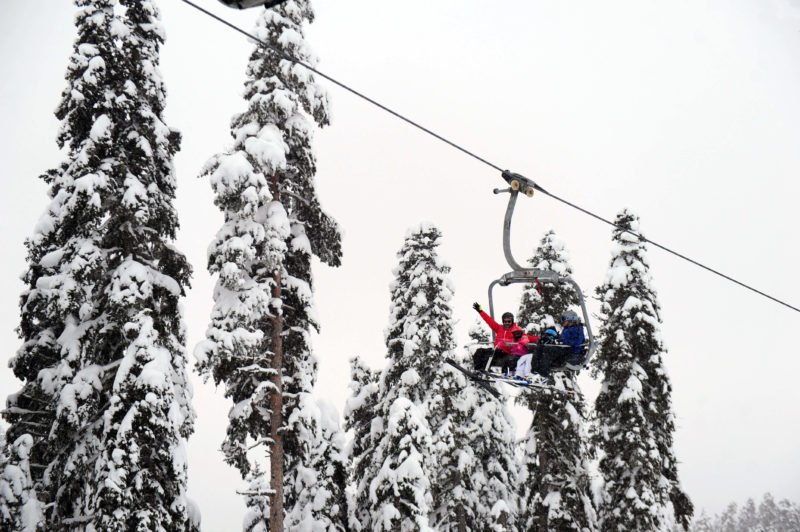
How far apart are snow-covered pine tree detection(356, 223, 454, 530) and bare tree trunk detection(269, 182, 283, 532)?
5.13 meters

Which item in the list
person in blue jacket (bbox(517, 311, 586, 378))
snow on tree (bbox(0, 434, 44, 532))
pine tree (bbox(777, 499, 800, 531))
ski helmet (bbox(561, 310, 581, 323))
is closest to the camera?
person in blue jacket (bbox(517, 311, 586, 378))

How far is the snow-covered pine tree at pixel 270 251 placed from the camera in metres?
15.5

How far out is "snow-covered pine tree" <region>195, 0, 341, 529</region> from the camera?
15.5 meters

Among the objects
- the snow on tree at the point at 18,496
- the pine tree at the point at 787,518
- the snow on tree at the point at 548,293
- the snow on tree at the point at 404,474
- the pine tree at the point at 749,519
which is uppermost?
the pine tree at the point at 749,519

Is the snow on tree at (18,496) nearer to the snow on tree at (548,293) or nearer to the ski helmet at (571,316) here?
the ski helmet at (571,316)

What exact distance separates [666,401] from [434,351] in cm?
851

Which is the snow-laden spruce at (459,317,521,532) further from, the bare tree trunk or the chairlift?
the chairlift

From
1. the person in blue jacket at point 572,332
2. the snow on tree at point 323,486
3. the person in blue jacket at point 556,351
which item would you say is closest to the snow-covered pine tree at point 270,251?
the snow on tree at point 323,486

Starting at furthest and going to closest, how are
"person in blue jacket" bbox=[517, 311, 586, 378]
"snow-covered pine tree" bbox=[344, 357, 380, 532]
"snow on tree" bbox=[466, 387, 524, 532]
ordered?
"snow on tree" bbox=[466, 387, 524, 532] < "snow-covered pine tree" bbox=[344, 357, 380, 532] < "person in blue jacket" bbox=[517, 311, 586, 378]

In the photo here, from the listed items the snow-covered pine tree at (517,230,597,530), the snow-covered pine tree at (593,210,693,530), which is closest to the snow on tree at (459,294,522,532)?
the snow-covered pine tree at (517,230,597,530)

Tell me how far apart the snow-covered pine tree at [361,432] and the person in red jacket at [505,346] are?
9.65 m

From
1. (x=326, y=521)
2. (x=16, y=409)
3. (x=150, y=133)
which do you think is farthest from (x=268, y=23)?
(x=326, y=521)

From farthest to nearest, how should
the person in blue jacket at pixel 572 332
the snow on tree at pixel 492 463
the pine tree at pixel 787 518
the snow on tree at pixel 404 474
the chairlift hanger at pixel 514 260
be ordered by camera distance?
the pine tree at pixel 787 518 → the snow on tree at pixel 492 463 → the snow on tree at pixel 404 474 → the person in blue jacket at pixel 572 332 → the chairlift hanger at pixel 514 260

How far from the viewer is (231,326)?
15.4 metres
